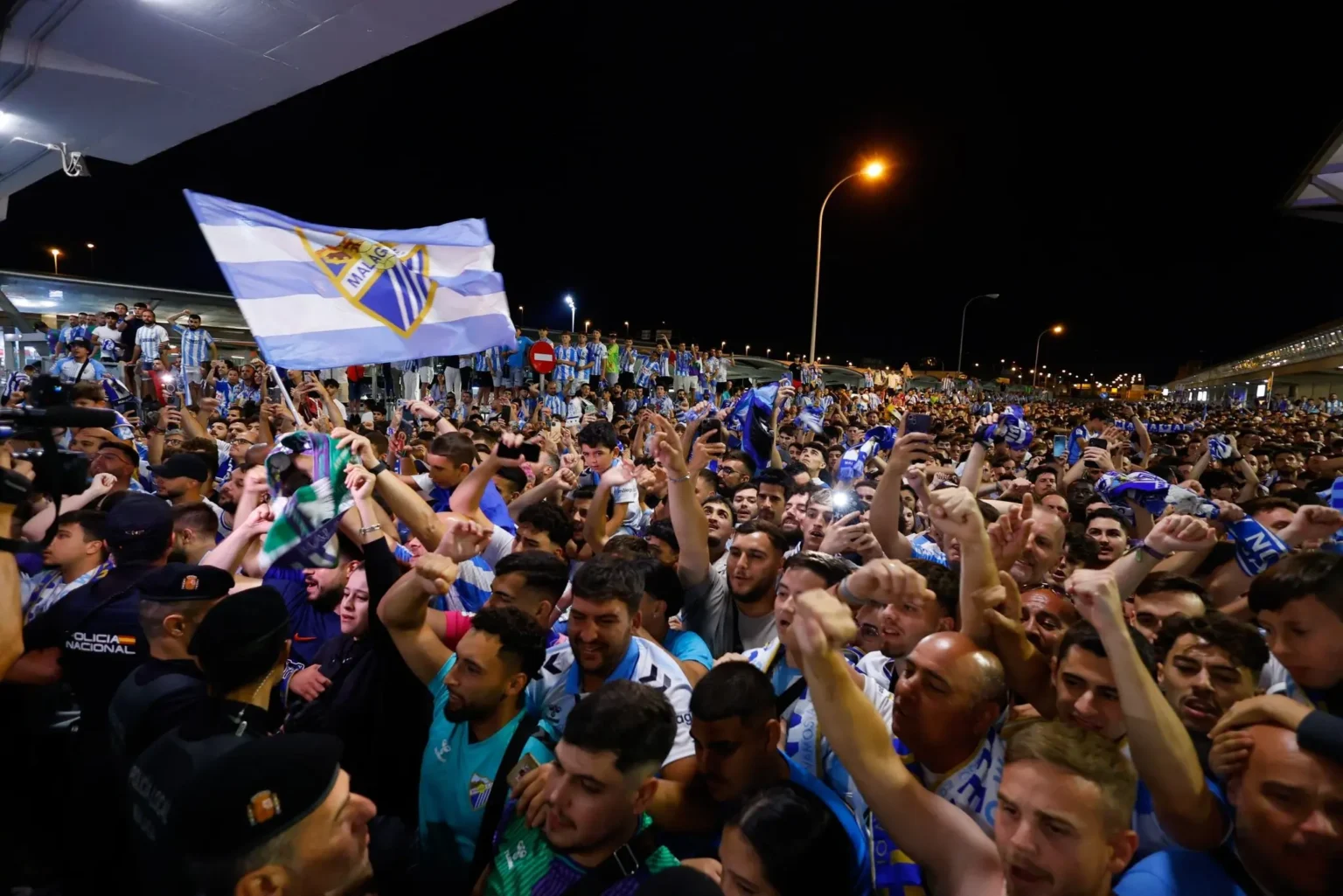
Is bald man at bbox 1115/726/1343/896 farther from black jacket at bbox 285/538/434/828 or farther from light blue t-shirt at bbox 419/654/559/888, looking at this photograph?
black jacket at bbox 285/538/434/828

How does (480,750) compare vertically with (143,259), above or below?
below

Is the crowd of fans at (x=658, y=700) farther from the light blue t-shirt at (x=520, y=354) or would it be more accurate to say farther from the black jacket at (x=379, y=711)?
the light blue t-shirt at (x=520, y=354)

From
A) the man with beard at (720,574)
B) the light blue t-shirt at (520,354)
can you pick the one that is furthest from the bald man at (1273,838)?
the light blue t-shirt at (520,354)

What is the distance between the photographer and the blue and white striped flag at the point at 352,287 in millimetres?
4559

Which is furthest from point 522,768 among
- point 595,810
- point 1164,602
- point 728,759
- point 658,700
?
point 1164,602

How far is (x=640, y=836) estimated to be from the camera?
2.38m

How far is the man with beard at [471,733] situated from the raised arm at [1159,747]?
6.81 feet

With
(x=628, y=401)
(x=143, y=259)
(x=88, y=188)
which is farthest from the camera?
(x=143, y=259)

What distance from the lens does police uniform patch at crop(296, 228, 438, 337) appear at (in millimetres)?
5102

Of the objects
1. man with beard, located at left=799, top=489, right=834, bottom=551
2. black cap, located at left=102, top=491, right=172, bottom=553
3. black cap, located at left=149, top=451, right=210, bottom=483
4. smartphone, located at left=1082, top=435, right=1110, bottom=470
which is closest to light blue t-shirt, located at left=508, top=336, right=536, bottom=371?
black cap, located at left=149, top=451, right=210, bottom=483

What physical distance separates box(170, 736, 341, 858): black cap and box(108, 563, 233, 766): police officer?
1040mm

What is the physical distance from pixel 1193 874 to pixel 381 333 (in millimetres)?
5222

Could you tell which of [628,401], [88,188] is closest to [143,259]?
[88,188]

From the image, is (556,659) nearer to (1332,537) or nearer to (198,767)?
(198,767)
